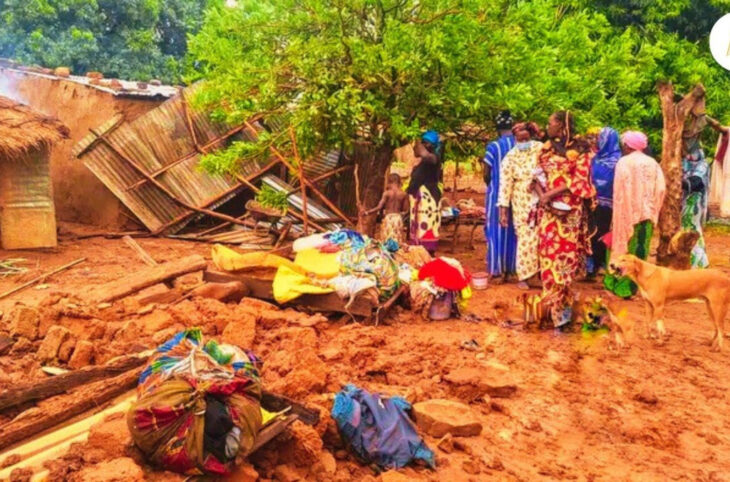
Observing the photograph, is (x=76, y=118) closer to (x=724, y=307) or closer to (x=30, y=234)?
(x=30, y=234)

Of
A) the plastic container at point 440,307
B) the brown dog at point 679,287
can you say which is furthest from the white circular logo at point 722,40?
the plastic container at point 440,307

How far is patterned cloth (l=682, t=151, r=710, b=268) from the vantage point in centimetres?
903

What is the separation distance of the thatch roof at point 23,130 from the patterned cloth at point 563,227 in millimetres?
7739

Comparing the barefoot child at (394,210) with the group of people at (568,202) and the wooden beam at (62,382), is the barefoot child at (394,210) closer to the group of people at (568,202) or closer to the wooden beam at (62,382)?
the group of people at (568,202)

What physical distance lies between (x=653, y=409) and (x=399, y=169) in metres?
13.6

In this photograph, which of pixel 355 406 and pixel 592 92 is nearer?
pixel 355 406

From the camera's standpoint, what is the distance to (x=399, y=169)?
60.8 ft

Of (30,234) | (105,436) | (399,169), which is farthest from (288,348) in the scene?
(399,169)

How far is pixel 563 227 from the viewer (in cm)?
719

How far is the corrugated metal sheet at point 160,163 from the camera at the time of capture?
13.2 m

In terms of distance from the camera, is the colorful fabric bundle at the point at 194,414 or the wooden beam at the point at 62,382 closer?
the colorful fabric bundle at the point at 194,414

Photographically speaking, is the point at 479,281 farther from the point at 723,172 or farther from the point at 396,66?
the point at 723,172

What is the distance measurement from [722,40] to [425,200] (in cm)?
457

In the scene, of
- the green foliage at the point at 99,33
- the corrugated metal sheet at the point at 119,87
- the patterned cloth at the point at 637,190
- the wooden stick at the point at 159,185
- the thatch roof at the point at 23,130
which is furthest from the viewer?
the green foliage at the point at 99,33
